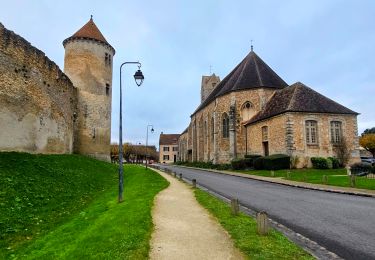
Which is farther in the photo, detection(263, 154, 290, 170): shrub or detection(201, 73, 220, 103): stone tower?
detection(201, 73, 220, 103): stone tower

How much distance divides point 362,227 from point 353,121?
24.9 metres

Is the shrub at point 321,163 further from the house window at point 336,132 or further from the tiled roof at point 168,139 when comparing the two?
the tiled roof at point 168,139

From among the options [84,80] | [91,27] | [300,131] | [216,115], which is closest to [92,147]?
[84,80]

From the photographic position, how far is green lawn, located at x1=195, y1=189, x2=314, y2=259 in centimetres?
566

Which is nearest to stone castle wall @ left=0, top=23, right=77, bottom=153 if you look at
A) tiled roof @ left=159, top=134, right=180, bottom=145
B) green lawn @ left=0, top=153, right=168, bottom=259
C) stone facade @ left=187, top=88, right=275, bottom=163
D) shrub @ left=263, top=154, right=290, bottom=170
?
green lawn @ left=0, top=153, right=168, bottom=259

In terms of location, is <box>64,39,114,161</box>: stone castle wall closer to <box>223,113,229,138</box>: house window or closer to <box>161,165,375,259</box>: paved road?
<box>223,113,229,138</box>: house window

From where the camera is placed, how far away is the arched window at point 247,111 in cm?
3838

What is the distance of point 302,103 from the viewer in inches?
1187

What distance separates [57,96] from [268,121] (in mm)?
19102

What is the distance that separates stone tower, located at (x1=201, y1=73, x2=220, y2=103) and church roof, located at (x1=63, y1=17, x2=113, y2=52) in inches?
1472

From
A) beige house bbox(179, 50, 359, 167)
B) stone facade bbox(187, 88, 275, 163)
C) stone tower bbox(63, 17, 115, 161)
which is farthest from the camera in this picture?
stone facade bbox(187, 88, 275, 163)

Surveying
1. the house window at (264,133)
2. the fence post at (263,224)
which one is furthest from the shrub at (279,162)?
the fence post at (263,224)

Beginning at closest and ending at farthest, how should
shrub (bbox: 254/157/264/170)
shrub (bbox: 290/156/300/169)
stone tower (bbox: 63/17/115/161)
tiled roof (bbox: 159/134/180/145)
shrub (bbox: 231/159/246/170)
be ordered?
shrub (bbox: 290/156/300/169), shrub (bbox: 254/157/264/170), stone tower (bbox: 63/17/115/161), shrub (bbox: 231/159/246/170), tiled roof (bbox: 159/134/180/145)

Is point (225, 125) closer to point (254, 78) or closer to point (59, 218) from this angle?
point (254, 78)
